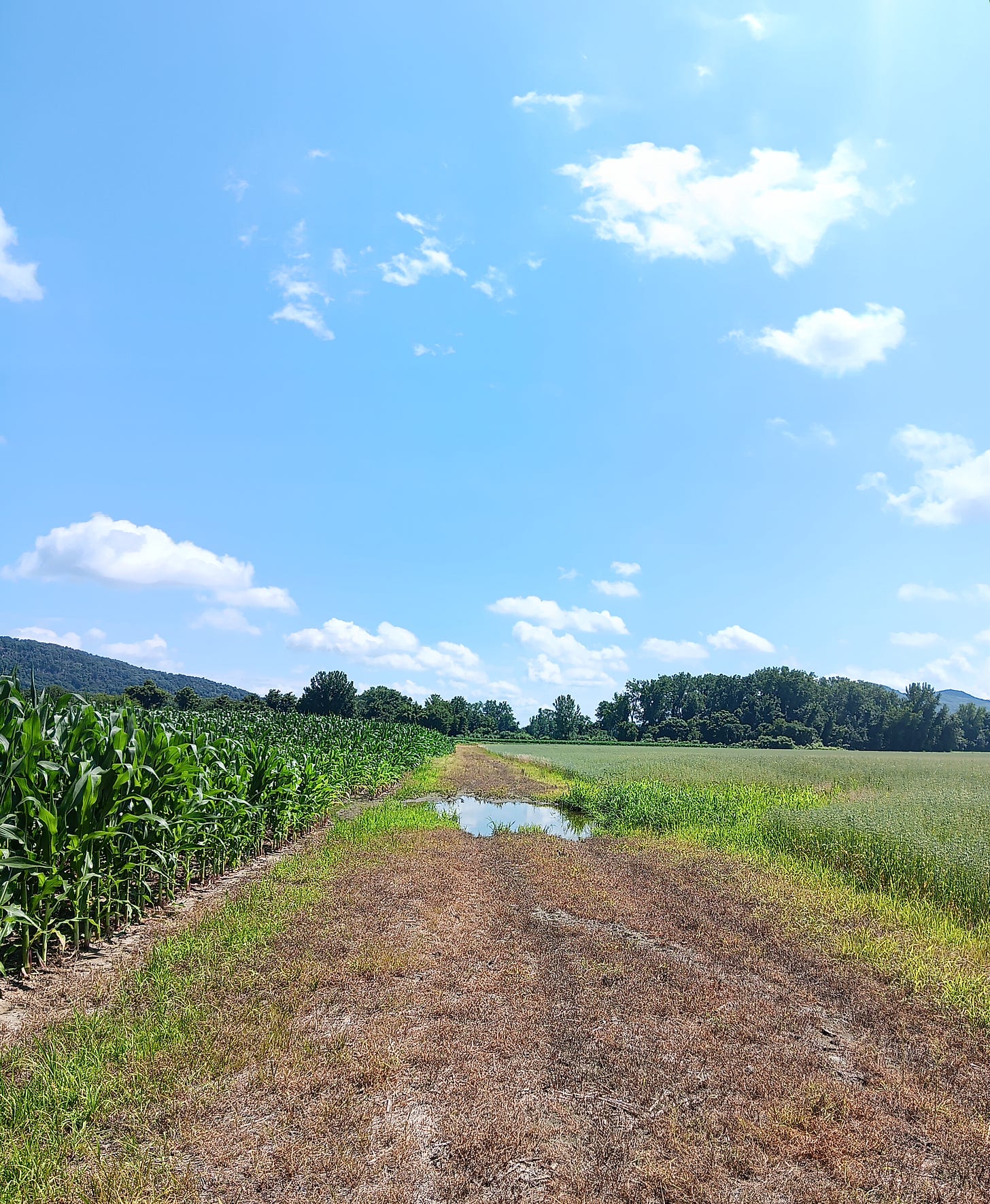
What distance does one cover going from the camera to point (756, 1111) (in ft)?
14.6

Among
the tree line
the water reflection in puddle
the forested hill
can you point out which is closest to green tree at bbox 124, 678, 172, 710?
the tree line

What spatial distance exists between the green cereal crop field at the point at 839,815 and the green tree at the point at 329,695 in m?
73.9

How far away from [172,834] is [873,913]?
10.2 metres

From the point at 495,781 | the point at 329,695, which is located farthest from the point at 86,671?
the point at 495,781

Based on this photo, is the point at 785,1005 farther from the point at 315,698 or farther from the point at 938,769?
the point at 315,698

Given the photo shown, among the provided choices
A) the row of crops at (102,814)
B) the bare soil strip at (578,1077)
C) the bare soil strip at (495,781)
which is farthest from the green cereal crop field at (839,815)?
the row of crops at (102,814)

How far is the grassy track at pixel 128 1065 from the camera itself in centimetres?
362

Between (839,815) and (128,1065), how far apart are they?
46.1 feet

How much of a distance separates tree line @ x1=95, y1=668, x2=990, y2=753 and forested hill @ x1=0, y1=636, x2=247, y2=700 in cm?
2730

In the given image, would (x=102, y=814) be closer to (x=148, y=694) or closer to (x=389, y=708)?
(x=148, y=694)

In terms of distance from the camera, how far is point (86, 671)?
131 meters

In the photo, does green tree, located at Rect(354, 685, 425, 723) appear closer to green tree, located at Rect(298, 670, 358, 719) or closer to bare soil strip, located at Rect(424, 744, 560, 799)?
green tree, located at Rect(298, 670, 358, 719)

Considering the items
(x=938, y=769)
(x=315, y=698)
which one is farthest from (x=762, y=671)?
(x=938, y=769)

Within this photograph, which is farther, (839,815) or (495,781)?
(495,781)
